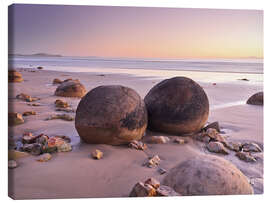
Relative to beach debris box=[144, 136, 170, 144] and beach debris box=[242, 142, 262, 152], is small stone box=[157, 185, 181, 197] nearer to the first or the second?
beach debris box=[144, 136, 170, 144]

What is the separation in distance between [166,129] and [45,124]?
2116 millimetres

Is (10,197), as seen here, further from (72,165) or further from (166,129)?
(166,129)

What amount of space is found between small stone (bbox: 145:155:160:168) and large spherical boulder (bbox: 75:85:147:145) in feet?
1.59

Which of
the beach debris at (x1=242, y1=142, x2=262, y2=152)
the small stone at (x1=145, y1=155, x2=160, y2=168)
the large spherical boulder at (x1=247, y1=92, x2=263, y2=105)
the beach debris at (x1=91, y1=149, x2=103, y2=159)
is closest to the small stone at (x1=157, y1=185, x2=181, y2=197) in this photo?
the small stone at (x1=145, y1=155, x2=160, y2=168)

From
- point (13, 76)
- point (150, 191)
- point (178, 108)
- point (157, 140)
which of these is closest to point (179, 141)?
point (157, 140)

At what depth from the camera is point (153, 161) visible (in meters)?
3.64

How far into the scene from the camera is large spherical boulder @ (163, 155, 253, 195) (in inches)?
110

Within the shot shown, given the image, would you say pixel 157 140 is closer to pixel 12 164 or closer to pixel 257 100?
pixel 12 164

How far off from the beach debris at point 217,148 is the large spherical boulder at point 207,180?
127 cm

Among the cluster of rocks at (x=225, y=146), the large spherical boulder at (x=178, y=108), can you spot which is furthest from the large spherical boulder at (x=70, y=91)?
the cluster of rocks at (x=225, y=146)

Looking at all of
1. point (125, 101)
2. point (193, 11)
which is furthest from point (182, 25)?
point (125, 101)

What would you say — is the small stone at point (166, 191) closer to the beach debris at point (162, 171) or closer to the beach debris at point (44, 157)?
the beach debris at point (162, 171)

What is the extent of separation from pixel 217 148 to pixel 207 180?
5.02 ft
